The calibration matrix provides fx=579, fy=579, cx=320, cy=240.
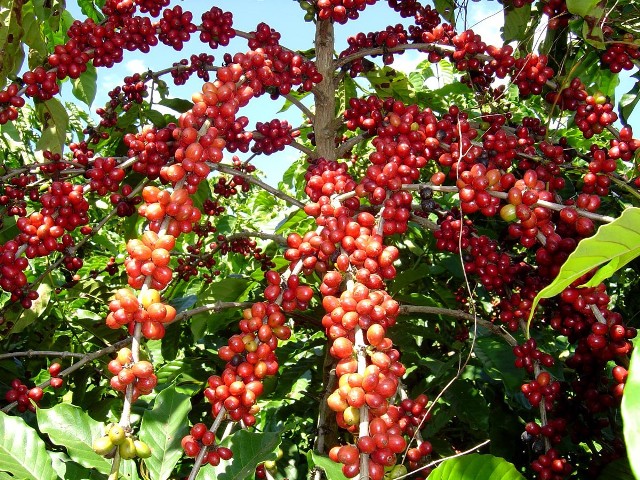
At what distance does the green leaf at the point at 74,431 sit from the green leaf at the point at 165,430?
0.14 metres

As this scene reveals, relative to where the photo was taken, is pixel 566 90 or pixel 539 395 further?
pixel 566 90

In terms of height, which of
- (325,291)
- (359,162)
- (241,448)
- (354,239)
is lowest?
(241,448)

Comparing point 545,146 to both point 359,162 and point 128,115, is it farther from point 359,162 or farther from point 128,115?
point 359,162

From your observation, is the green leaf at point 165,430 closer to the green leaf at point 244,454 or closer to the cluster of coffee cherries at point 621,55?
the green leaf at point 244,454

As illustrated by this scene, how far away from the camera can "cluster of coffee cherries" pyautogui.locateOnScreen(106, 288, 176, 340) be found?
125 centimetres

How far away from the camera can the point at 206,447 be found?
133cm

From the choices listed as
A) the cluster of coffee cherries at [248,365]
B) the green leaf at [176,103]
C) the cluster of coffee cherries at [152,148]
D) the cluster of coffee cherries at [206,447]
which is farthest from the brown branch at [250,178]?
the green leaf at [176,103]

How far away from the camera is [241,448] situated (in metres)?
1.37

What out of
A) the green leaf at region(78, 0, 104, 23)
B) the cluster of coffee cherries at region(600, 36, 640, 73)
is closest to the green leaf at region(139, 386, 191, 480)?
the cluster of coffee cherries at region(600, 36, 640, 73)

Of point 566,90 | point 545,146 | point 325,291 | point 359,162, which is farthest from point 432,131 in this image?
point 359,162

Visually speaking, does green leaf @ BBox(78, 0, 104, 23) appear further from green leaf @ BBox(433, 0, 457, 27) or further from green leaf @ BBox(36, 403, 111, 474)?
green leaf @ BBox(36, 403, 111, 474)

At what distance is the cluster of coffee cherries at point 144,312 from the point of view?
4.11ft

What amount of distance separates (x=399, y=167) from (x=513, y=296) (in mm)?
586

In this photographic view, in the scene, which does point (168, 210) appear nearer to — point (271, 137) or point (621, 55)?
point (271, 137)
